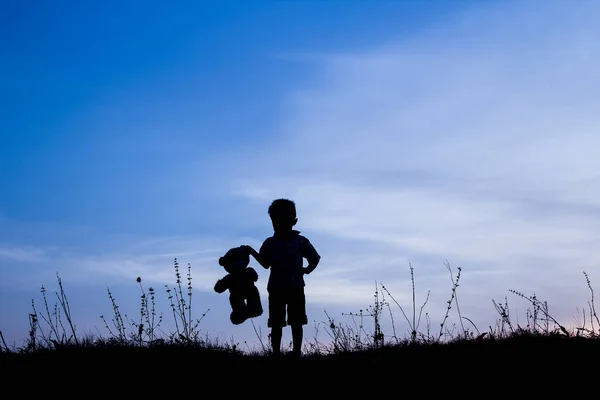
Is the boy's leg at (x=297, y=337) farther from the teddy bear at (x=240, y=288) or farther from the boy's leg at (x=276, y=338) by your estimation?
the teddy bear at (x=240, y=288)

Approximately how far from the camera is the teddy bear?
923cm

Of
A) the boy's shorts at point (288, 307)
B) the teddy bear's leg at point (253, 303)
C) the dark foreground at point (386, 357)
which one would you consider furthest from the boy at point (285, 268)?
the dark foreground at point (386, 357)

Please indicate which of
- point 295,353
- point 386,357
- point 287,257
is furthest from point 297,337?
point 386,357

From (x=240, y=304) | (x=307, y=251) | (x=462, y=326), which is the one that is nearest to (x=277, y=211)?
(x=307, y=251)

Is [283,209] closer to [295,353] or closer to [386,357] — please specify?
[295,353]

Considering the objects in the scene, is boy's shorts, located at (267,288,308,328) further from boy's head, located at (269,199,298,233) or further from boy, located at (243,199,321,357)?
boy's head, located at (269,199,298,233)

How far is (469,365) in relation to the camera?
21.2ft

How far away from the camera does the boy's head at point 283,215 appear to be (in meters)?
9.27

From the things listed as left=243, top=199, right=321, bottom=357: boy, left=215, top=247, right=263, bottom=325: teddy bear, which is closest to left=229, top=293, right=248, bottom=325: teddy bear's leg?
left=215, top=247, right=263, bottom=325: teddy bear

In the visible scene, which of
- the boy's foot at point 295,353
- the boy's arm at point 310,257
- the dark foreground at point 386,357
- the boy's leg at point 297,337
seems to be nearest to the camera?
the dark foreground at point 386,357

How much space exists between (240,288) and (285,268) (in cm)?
74

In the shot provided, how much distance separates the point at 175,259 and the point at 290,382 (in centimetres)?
455

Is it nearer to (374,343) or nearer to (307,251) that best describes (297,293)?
(307,251)

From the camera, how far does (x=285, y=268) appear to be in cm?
909
